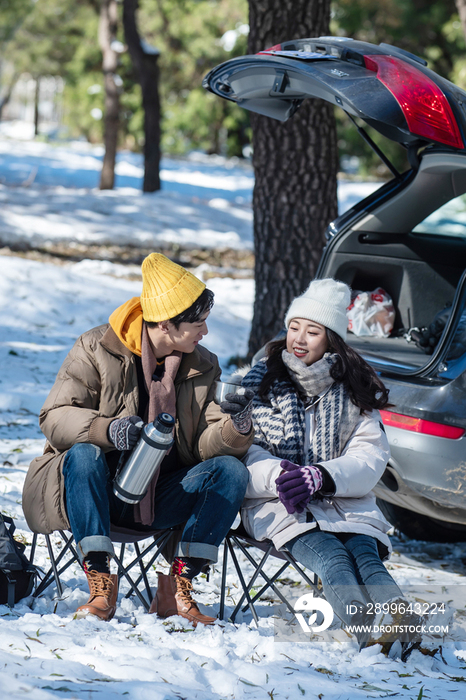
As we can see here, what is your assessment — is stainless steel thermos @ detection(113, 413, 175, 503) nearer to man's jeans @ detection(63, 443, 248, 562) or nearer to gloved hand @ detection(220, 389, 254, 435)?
man's jeans @ detection(63, 443, 248, 562)

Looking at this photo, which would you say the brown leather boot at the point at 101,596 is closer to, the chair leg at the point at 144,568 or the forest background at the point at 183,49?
the chair leg at the point at 144,568

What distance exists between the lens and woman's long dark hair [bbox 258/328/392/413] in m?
3.05

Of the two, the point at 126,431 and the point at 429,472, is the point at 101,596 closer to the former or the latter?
the point at 126,431

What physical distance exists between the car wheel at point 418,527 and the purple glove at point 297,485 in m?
1.58

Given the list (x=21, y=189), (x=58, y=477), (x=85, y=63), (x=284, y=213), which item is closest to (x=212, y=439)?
(x=58, y=477)

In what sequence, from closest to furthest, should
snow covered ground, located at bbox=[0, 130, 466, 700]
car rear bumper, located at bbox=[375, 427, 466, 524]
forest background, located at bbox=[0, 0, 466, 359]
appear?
snow covered ground, located at bbox=[0, 130, 466, 700]
car rear bumper, located at bbox=[375, 427, 466, 524]
forest background, located at bbox=[0, 0, 466, 359]

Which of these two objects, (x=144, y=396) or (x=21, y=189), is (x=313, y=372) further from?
(x=21, y=189)

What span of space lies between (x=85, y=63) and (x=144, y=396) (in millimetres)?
31584

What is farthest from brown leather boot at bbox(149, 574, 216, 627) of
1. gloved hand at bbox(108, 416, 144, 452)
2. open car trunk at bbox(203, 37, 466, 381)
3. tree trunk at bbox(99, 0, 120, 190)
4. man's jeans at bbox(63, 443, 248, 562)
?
tree trunk at bbox(99, 0, 120, 190)

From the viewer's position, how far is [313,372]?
3018 millimetres

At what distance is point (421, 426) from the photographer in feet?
10.6

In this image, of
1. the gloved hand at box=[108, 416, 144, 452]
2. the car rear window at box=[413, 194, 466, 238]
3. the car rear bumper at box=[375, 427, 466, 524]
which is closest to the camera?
the gloved hand at box=[108, 416, 144, 452]

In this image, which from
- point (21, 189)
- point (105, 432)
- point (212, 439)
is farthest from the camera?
point (21, 189)

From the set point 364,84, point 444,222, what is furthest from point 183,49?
point 364,84
